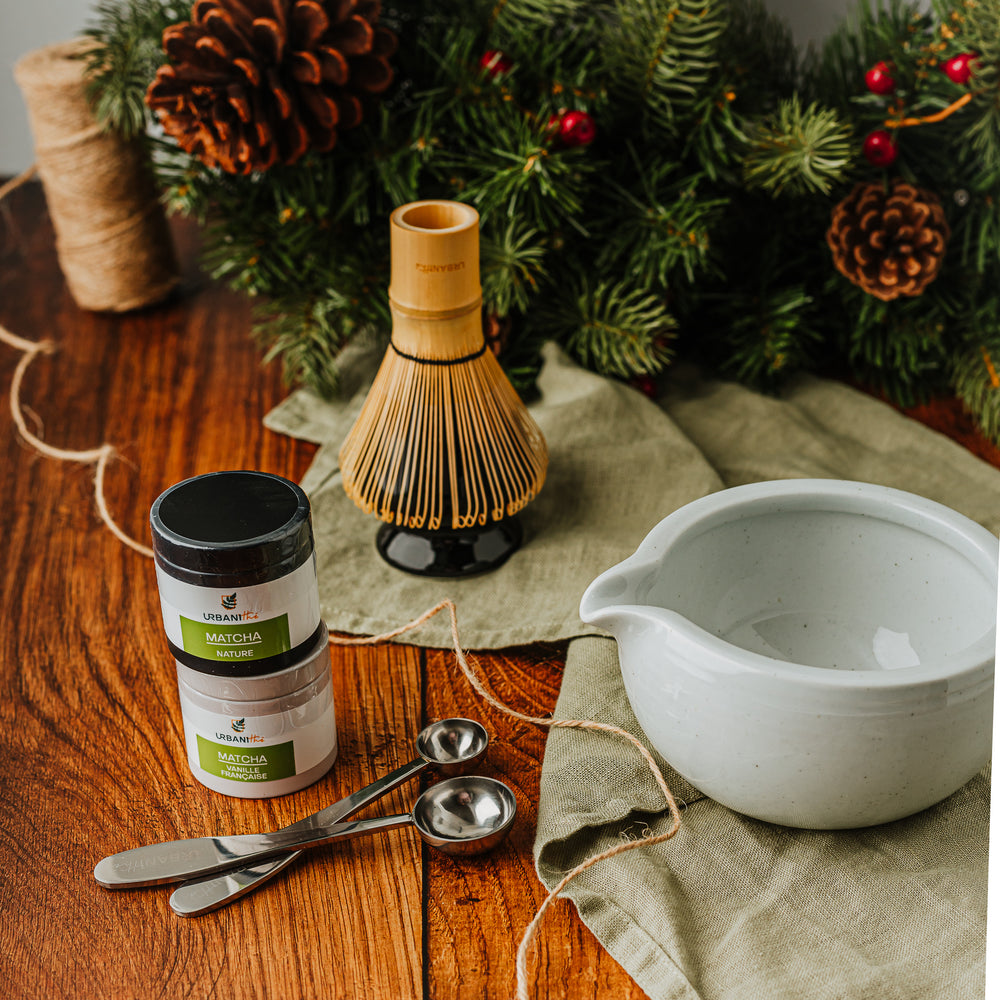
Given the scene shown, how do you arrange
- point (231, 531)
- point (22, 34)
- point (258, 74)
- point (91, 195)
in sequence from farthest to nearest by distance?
point (22, 34), point (91, 195), point (258, 74), point (231, 531)

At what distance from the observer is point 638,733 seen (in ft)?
1.81

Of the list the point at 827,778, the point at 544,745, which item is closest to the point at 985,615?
the point at 827,778

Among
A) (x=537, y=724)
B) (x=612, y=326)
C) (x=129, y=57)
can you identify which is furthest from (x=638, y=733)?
(x=129, y=57)

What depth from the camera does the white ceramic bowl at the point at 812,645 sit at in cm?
44

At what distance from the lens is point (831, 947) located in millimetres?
453

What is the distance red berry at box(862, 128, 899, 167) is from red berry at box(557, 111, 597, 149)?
19 centimetres

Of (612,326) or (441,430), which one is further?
(612,326)

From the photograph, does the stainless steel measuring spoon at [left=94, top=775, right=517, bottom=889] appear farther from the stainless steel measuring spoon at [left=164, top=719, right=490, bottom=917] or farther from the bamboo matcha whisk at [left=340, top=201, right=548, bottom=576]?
the bamboo matcha whisk at [left=340, top=201, right=548, bottom=576]

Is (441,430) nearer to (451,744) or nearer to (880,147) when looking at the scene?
(451,744)

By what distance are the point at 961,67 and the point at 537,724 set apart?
477 millimetres

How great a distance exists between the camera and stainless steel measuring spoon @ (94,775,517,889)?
1.59ft

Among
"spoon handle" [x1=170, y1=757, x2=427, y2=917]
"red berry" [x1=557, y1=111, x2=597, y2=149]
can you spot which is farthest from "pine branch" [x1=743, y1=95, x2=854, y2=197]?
"spoon handle" [x1=170, y1=757, x2=427, y2=917]

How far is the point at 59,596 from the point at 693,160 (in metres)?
0.52

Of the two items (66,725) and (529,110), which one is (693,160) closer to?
(529,110)
